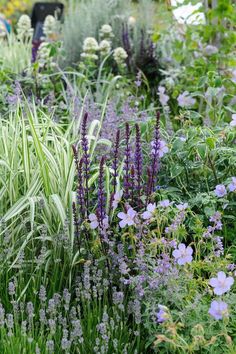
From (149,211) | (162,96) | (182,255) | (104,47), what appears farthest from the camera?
(104,47)

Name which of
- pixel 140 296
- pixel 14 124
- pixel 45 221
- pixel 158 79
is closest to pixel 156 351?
pixel 140 296

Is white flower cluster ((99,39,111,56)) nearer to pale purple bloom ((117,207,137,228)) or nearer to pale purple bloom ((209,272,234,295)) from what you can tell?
pale purple bloom ((117,207,137,228))

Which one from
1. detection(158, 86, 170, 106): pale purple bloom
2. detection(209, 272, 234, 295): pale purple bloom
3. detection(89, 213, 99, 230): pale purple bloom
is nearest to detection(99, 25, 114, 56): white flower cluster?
detection(158, 86, 170, 106): pale purple bloom

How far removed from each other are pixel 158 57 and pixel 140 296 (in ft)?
12.1

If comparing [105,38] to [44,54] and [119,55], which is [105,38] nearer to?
[119,55]

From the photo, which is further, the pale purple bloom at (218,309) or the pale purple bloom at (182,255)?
the pale purple bloom at (182,255)

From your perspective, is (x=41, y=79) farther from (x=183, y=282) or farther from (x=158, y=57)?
(x=183, y=282)

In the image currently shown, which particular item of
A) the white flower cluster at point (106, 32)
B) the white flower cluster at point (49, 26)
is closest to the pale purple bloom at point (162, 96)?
the white flower cluster at point (106, 32)

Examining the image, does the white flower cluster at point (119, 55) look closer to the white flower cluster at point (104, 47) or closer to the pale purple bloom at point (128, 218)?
the white flower cluster at point (104, 47)

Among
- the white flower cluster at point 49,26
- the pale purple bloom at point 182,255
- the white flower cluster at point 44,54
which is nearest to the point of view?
the pale purple bloom at point 182,255

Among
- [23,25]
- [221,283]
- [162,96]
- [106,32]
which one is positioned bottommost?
[221,283]

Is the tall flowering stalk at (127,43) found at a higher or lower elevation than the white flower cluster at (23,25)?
lower

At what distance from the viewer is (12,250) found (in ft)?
9.10

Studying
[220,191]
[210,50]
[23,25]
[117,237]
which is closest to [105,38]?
[23,25]
